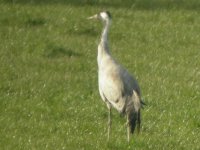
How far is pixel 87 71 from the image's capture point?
18.4 m

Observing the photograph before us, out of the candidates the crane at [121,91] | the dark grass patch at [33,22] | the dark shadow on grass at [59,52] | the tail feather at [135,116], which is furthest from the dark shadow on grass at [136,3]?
the tail feather at [135,116]

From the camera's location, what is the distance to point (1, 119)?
45.7 ft

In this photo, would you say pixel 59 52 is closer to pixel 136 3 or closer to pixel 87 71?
pixel 87 71

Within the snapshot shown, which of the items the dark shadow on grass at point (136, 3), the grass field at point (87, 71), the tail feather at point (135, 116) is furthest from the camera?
the dark shadow on grass at point (136, 3)

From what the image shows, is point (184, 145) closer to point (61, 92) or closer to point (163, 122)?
point (163, 122)

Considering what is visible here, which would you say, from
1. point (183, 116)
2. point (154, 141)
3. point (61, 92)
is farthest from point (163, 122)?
point (61, 92)

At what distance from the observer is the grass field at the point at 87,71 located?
13.3 m

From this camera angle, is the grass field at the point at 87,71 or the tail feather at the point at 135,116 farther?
the grass field at the point at 87,71

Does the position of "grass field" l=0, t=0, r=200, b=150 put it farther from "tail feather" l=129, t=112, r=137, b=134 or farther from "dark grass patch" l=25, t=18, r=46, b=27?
"tail feather" l=129, t=112, r=137, b=134

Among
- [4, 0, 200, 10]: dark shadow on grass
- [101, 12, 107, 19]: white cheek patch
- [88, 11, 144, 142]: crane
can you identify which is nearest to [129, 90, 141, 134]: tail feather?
[88, 11, 144, 142]: crane

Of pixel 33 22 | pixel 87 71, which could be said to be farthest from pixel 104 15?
pixel 33 22

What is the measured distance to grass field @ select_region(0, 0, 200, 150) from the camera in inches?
523

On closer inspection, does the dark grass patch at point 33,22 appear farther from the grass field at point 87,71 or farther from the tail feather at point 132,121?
the tail feather at point 132,121

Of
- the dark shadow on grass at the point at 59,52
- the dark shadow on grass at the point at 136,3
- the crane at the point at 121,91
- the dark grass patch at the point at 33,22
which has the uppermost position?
the crane at the point at 121,91
